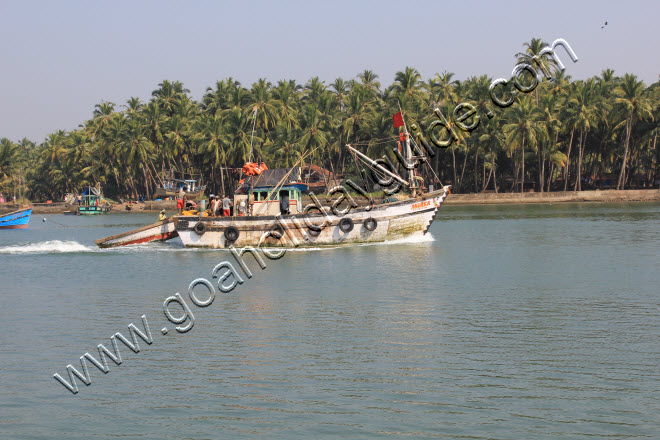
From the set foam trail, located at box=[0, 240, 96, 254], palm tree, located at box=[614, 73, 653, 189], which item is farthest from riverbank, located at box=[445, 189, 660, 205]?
foam trail, located at box=[0, 240, 96, 254]

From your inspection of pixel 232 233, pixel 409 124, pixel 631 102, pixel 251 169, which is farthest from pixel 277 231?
pixel 631 102

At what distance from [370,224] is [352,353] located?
20.1 metres

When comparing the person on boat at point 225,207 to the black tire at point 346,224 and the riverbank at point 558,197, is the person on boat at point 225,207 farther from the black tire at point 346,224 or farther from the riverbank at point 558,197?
the riverbank at point 558,197

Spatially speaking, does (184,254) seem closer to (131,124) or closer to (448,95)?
(448,95)

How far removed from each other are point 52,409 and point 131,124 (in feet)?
312

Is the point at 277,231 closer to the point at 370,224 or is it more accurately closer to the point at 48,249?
the point at 370,224

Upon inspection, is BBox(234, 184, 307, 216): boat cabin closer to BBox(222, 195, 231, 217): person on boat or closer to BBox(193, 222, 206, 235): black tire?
BBox(222, 195, 231, 217): person on boat

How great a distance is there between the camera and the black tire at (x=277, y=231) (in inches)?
1355

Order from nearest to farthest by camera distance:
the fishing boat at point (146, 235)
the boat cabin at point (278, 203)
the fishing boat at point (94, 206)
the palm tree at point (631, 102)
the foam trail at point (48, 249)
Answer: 1. the boat cabin at point (278, 203)
2. the fishing boat at point (146, 235)
3. the foam trail at point (48, 249)
4. the palm tree at point (631, 102)
5. the fishing boat at point (94, 206)

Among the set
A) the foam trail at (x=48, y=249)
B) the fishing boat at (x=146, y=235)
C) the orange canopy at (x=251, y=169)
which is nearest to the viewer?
the orange canopy at (x=251, y=169)

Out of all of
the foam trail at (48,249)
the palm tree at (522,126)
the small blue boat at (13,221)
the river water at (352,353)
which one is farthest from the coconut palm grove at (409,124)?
the river water at (352,353)

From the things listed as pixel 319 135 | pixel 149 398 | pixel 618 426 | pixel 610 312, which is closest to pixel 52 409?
pixel 149 398

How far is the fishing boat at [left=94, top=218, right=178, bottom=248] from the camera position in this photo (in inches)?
1519

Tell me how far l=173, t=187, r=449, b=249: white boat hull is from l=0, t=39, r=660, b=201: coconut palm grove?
40.7m
